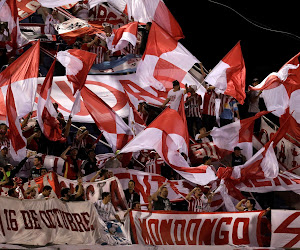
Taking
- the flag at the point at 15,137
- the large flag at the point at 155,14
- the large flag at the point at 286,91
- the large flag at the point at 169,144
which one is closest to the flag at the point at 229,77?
the large flag at the point at 286,91

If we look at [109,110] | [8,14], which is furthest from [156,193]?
[8,14]

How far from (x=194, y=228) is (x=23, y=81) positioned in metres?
5.45

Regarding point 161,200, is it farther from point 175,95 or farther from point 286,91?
point 286,91

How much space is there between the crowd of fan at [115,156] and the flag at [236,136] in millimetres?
242

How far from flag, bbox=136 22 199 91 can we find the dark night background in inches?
302

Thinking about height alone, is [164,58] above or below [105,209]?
above

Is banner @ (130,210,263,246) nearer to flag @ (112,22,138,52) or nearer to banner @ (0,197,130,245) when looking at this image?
banner @ (0,197,130,245)

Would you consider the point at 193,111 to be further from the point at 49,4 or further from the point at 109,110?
the point at 49,4

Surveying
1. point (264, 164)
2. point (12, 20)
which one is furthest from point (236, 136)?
point (12, 20)

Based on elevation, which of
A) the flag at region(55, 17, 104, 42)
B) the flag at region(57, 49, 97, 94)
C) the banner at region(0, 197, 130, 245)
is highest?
the flag at region(57, 49, 97, 94)

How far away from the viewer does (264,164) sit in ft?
67.2

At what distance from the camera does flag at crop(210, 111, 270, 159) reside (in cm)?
2155

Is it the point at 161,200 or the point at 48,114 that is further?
the point at 48,114

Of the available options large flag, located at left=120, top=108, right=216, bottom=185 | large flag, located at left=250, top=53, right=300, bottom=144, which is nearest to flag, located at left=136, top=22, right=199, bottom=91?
large flag, located at left=250, top=53, right=300, bottom=144
